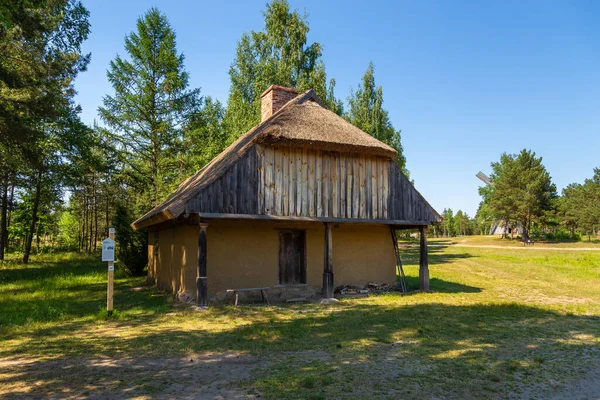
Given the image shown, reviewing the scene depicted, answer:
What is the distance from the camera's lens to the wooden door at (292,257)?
12.8 meters

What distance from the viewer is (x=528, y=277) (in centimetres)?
1856

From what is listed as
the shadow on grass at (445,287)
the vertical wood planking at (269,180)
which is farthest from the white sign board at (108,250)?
the shadow on grass at (445,287)

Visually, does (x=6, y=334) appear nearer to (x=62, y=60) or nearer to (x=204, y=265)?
(x=204, y=265)

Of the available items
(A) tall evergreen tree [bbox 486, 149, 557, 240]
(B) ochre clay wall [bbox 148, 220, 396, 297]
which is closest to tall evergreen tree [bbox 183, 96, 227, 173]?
(B) ochre clay wall [bbox 148, 220, 396, 297]

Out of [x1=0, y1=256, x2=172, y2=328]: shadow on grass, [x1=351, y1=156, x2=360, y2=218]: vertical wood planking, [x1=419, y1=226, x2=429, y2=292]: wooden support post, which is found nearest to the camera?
[x1=0, y1=256, x2=172, y2=328]: shadow on grass

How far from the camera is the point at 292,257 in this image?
13.0 m

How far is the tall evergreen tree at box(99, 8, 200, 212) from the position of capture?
2380 centimetres

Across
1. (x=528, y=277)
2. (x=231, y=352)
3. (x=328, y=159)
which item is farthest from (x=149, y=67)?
(x=528, y=277)

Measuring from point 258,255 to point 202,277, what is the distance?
2.26m

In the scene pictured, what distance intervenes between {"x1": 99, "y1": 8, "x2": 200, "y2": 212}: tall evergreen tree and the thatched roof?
38.1 feet

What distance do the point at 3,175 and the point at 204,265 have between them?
20417mm

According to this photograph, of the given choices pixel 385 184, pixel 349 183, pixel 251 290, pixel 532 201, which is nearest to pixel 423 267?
pixel 385 184

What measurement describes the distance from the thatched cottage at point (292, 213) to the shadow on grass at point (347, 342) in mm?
1987

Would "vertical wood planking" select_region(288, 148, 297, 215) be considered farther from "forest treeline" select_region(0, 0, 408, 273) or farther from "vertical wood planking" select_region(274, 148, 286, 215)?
"forest treeline" select_region(0, 0, 408, 273)
